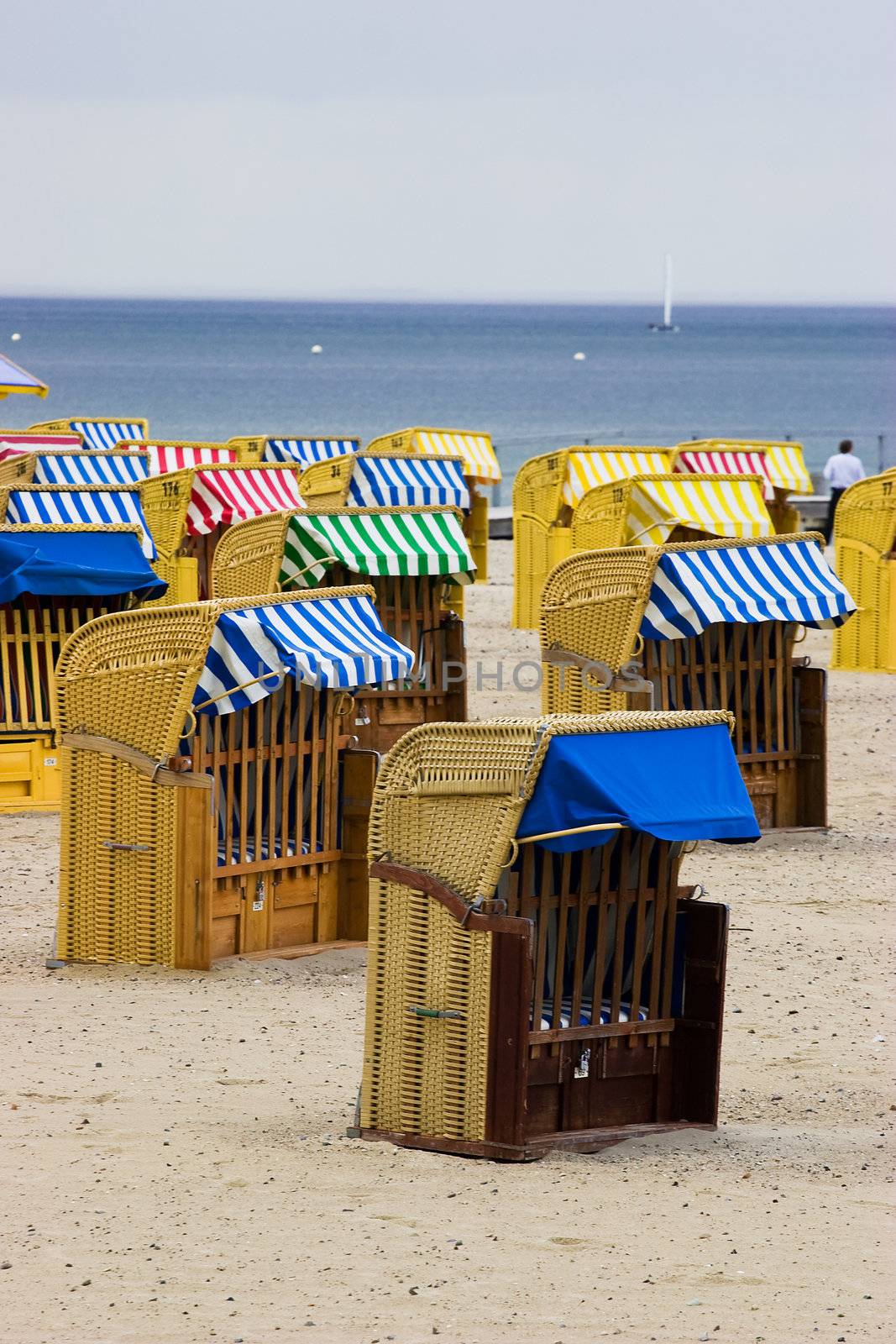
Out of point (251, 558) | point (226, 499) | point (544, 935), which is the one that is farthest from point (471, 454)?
point (544, 935)

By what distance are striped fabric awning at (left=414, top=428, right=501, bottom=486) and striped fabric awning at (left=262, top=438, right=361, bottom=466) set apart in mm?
1152

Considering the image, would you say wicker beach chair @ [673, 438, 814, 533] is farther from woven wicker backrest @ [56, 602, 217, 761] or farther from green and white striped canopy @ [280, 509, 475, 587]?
woven wicker backrest @ [56, 602, 217, 761]

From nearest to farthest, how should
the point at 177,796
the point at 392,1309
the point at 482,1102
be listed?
the point at 392,1309 < the point at 482,1102 < the point at 177,796

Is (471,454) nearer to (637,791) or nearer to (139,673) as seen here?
(139,673)

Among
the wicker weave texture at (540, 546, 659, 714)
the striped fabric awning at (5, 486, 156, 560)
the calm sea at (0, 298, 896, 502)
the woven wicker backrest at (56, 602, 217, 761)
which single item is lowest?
the woven wicker backrest at (56, 602, 217, 761)

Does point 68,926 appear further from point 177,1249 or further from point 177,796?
point 177,1249

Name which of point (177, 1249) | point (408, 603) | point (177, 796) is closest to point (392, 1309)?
point (177, 1249)

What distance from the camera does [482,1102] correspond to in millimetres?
6039

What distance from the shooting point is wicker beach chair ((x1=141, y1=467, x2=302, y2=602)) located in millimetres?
15719

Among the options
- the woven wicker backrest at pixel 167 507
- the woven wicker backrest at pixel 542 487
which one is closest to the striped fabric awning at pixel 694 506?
A: the woven wicker backrest at pixel 167 507

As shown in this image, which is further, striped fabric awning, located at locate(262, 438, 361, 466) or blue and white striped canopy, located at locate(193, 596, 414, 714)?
striped fabric awning, located at locate(262, 438, 361, 466)

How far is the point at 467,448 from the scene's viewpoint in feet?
80.6

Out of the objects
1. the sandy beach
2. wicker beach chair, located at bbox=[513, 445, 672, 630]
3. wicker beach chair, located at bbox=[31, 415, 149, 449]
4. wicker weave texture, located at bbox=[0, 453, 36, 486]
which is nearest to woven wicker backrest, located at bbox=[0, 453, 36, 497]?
wicker weave texture, located at bbox=[0, 453, 36, 486]

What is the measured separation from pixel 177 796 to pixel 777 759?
14.8 ft
